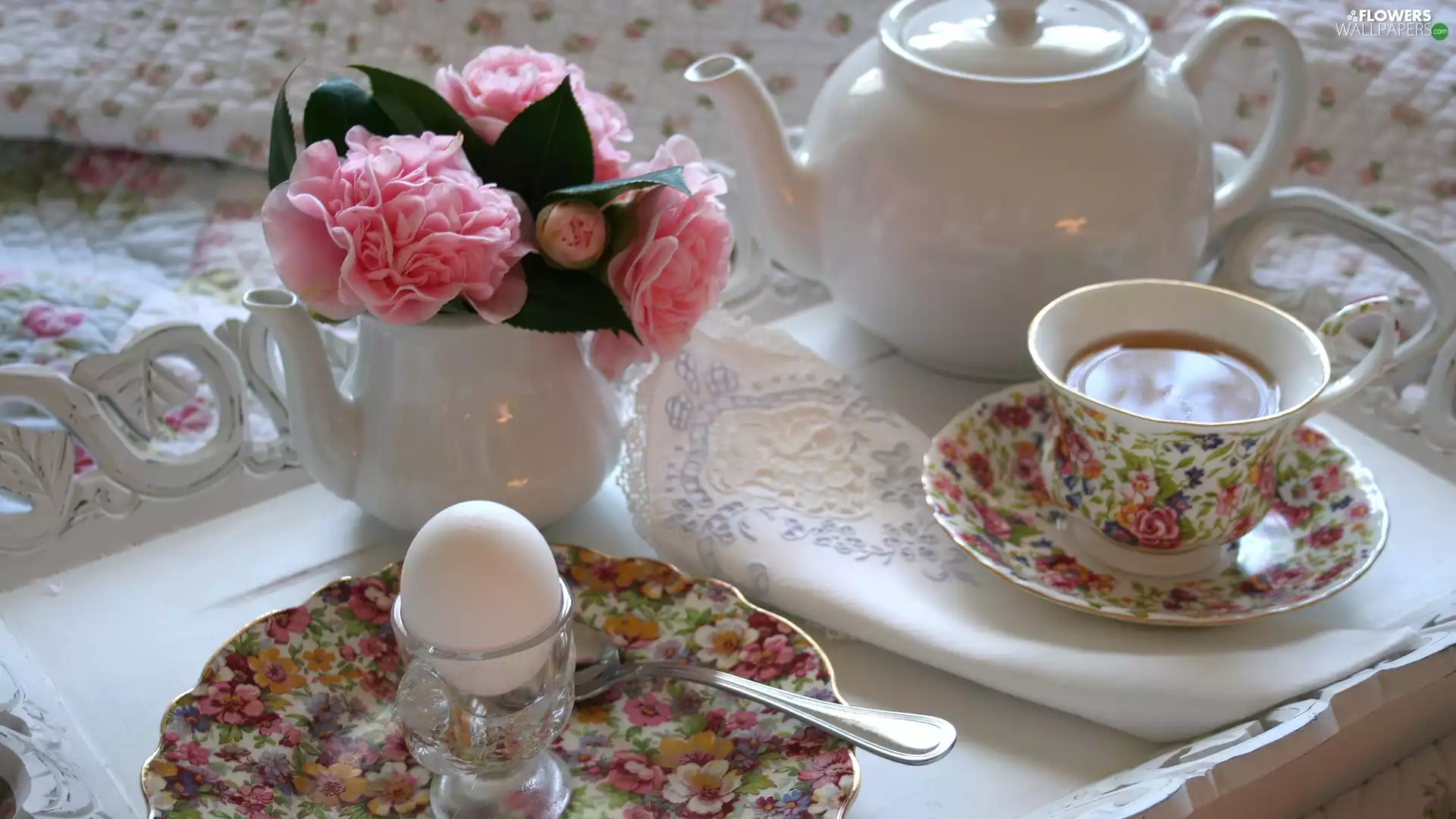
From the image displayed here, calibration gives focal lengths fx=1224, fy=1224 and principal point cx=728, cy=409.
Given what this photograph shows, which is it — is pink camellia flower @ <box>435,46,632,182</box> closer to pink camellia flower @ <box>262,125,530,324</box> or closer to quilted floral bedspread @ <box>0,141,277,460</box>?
pink camellia flower @ <box>262,125,530,324</box>

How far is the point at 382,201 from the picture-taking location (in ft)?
1.72

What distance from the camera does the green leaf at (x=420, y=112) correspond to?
592mm

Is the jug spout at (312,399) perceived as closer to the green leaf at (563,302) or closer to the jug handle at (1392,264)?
the green leaf at (563,302)

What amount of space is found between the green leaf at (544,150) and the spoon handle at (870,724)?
0.25 m

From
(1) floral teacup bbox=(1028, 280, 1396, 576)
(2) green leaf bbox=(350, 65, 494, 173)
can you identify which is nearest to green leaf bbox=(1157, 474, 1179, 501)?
(1) floral teacup bbox=(1028, 280, 1396, 576)

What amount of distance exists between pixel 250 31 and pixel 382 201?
72 cm

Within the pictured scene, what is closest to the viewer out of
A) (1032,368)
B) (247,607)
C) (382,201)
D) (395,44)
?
(382,201)

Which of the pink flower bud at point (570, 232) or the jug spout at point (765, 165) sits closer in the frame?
the pink flower bud at point (570, 232)

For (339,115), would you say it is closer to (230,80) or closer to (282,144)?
(282,144)

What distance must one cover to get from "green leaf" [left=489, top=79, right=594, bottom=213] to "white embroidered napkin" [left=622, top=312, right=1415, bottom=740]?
0.14 metres

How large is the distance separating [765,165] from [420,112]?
22 cm

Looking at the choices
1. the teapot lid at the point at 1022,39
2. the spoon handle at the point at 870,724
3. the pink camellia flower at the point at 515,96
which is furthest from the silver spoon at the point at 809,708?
the teapot lid at the point at 1022,39

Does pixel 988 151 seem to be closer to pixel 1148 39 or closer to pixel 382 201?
pixel 1148 39

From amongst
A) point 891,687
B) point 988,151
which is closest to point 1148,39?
point 988,151
